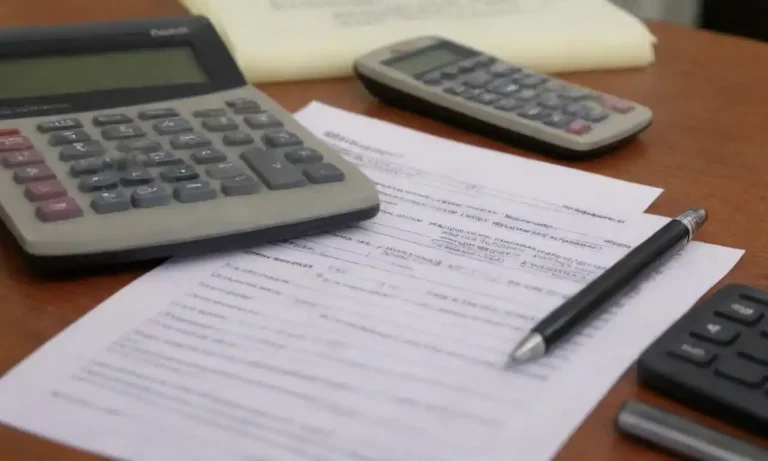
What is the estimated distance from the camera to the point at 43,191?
378 millimetres

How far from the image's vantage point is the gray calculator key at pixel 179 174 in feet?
1.33

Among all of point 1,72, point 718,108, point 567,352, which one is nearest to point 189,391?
point 567,352

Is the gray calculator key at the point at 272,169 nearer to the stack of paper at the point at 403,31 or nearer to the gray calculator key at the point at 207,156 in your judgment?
the gray calculator key at the point at 207,156

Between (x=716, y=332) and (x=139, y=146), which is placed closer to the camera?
(x=716, y=332)

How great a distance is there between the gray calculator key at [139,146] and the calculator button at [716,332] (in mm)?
263

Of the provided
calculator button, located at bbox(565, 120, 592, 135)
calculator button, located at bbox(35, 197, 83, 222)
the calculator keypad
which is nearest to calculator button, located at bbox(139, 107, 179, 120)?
the calculator keypad

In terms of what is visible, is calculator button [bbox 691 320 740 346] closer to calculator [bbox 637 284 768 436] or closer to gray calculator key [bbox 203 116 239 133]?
calculator [bbox 637 284 768 436]

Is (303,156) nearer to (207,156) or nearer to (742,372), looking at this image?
(207,156)

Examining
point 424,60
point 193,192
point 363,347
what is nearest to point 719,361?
point 363,347

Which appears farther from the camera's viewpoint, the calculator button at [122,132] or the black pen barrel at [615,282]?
the calculator button at [122,132]

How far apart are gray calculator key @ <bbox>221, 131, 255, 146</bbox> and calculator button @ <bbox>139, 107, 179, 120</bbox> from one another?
0.04 metres

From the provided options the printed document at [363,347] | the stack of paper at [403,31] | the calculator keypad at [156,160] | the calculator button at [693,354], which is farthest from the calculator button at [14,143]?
the calculator button at [693,354]

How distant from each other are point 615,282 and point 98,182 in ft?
0.75

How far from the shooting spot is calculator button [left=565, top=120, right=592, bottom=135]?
0.51m
